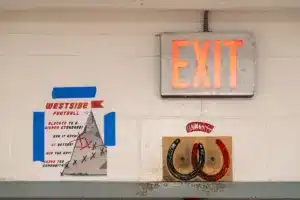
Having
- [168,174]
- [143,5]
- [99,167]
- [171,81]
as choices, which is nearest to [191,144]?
[168,174]

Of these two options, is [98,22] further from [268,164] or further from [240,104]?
[268,164]

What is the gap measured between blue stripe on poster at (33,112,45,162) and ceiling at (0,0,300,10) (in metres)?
0.57

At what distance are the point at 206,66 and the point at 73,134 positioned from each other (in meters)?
0.78

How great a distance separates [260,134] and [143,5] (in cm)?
91

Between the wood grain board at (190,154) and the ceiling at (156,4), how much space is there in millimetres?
678

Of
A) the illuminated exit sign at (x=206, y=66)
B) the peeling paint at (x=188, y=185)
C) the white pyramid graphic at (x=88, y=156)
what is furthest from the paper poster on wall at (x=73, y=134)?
the illuminated exit sign at (x=206, y=66)

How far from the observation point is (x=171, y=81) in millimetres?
2451

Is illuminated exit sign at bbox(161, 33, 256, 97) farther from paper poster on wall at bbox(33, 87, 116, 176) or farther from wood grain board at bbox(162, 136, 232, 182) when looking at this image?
paper poster on wall at bbox(33, 87, 116, 176)

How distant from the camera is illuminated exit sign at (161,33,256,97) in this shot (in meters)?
2.46

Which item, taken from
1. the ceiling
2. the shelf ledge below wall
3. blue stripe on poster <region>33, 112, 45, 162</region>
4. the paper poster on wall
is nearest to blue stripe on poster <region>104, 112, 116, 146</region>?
the paper poster on wall

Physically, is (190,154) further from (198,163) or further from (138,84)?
(138,84)

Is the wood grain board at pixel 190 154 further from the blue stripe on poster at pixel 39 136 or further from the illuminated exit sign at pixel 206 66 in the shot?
the blue stripe on poster at pixel 39 136

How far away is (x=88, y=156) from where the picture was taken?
8.12 ft

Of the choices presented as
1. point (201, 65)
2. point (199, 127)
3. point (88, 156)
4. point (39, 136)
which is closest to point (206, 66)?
point (201, 65)
